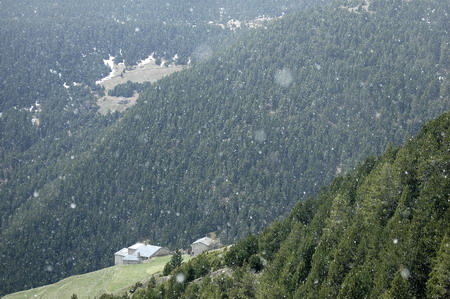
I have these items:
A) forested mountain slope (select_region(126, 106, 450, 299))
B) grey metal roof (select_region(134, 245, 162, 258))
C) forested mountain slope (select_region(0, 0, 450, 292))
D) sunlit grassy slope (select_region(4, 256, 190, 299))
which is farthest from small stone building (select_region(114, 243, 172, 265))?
forested mountain slope (select_region(126, 106, 450, 299))

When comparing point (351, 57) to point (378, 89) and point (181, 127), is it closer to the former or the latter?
point (378, 89)

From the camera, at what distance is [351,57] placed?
197875mm

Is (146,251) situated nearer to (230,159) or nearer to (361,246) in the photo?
(230,159)

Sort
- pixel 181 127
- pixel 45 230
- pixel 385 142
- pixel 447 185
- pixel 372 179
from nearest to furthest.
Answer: pixel 447 185 → pixel 372 179 → pixel 385 142 → pixel 45 230 → pixel 181 127

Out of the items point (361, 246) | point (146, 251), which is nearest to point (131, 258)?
point (146, 251)

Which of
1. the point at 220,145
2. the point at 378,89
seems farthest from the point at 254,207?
the point at 378,89

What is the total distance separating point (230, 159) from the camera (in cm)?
17362

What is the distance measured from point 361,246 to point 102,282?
54562 millimetres

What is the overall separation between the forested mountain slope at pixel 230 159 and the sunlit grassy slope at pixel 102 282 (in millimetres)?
48924

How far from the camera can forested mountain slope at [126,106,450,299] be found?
39.7m

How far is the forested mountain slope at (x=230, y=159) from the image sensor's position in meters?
160

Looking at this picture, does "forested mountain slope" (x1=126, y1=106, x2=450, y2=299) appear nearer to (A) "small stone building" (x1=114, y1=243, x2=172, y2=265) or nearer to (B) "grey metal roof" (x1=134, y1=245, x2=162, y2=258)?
(A) "small stone building" (x1=114, y1=243, x2=172, y2=265)

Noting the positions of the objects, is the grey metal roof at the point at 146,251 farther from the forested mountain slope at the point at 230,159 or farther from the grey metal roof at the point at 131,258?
the forested mountain slope at the point at 230,159

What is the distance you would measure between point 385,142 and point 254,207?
42178 mm
